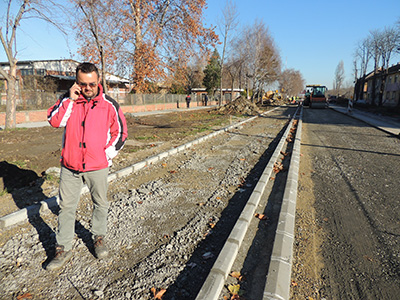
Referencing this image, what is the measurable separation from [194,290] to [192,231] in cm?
105

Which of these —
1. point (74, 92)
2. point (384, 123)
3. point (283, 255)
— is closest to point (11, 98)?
point (74, 92)

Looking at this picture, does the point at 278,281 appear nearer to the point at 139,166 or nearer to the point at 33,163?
the point at 139,166

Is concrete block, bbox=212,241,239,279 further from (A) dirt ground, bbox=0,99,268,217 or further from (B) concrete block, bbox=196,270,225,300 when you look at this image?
(A) dirt ground, bbox=0,99,268,217

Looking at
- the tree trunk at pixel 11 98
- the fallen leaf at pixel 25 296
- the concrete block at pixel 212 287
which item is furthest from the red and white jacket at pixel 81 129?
the tree trunk at pixel 11 98

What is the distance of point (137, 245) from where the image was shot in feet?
9.91

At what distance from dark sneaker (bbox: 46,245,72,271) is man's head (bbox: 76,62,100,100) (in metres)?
1.69

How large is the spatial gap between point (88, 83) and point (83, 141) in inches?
23.9

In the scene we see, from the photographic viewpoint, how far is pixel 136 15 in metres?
22.1

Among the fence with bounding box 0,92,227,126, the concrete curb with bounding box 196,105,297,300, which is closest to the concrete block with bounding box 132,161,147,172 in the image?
the concrete curb with bounding box 196,105,297,300

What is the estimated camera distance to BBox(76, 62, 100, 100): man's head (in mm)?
2541

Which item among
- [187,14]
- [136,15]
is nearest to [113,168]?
[136,15]

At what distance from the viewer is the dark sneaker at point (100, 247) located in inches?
109

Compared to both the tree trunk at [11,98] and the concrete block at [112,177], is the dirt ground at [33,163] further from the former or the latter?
the tree trunk at [11,98]

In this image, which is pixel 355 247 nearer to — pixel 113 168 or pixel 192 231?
pixel 192 231
